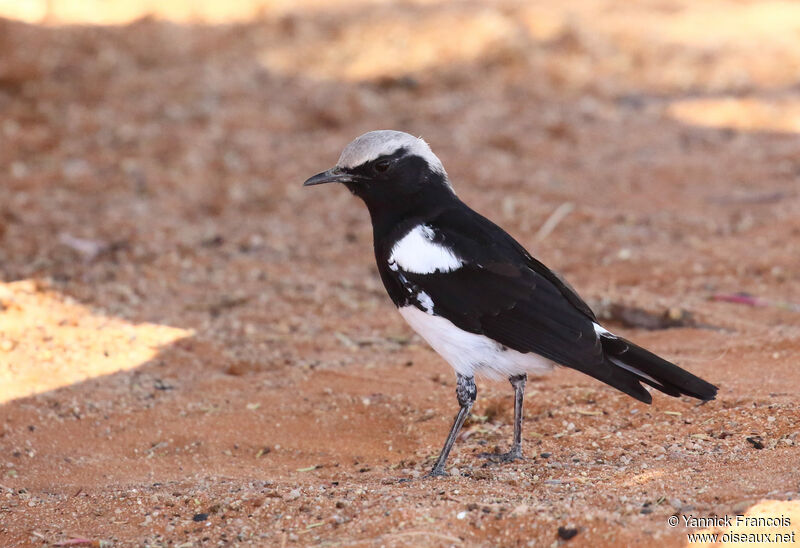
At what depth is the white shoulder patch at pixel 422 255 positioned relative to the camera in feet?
15.1

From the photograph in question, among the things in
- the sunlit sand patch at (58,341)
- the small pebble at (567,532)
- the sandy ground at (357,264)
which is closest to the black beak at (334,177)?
the sandy ground at (357,264)

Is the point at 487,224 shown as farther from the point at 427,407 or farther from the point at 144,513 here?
the point at 144,513

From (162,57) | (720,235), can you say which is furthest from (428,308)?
(162,57)

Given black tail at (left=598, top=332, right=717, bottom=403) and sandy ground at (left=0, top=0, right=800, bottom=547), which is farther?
black tail at (left=598, top=332, right=717, bottom=403)

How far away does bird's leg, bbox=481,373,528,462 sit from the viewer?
4625mm

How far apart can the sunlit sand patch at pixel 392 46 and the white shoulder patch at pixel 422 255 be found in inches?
261

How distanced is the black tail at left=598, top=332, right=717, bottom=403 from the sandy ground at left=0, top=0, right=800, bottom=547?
29cm

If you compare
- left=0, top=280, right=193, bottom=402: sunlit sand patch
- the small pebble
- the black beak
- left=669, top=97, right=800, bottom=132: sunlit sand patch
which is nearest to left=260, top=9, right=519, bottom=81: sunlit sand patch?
left=669, top=97, right=800, bottom=132: sunlit sand patch

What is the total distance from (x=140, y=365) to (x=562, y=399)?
2.56 meters

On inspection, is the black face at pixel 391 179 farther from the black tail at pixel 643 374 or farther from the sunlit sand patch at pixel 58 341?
the sunlit sand patch at pixel 58 341

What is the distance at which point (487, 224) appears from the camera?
15.9ft

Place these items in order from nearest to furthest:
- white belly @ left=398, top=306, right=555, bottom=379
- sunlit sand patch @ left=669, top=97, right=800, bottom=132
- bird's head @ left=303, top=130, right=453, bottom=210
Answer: white belly @ left=398, top=306, right=555, bottom=379
bird's head @ left=303, top=130, right=453, bottom=210
sunlit sand patch @ left=669, top=97, right=800, bottom=132

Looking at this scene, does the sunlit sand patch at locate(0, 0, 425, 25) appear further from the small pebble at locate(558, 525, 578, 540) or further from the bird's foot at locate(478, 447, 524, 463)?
the small pebble at locate(558, 525, 578, 540)

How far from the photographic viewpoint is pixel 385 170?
15.9ft
